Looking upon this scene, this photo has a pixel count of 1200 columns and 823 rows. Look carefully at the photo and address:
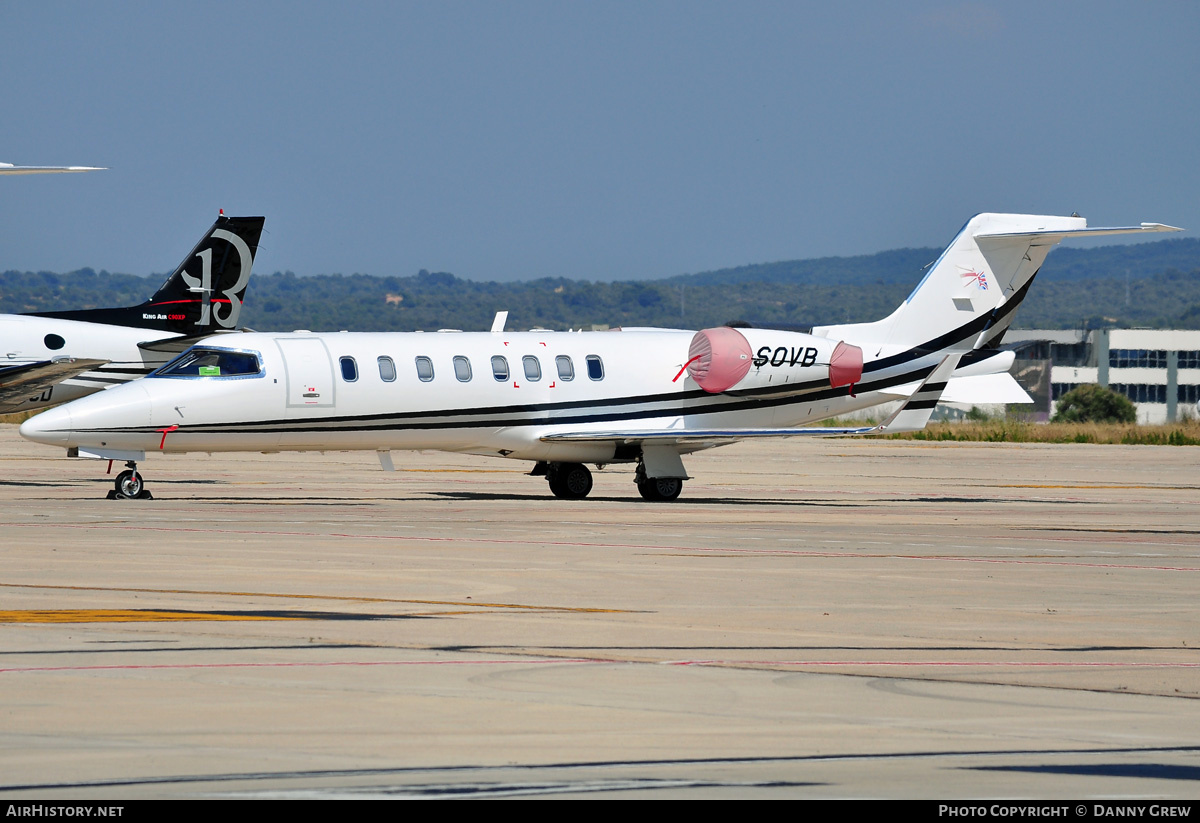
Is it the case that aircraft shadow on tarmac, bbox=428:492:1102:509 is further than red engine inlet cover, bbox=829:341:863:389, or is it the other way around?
red engine inlet cover, bbox=829:341:863:389

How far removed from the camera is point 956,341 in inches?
1260

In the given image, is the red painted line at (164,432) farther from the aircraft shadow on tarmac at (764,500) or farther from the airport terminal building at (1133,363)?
the airport terminal building at (1133,363)

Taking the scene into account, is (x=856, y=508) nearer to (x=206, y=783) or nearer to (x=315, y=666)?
(x=315, y=666)

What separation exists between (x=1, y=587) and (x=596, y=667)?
640cm

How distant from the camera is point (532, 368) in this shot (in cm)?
2928

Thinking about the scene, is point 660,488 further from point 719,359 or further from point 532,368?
point 532,368

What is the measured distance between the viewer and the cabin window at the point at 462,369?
2856cm

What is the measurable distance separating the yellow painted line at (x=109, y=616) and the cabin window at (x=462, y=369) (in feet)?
50.5

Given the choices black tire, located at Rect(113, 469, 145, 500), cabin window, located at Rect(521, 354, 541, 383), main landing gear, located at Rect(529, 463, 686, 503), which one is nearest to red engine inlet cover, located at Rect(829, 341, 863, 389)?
main landing gear, located at Rect(529, 463, 686, 503)

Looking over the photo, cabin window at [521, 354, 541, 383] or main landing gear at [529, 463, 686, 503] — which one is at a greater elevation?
cabin window at [521, 354, 541, 383]

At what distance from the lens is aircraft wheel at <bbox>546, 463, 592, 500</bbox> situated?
30.8 meters

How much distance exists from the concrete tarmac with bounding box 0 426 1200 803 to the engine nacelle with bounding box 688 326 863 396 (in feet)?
18.0

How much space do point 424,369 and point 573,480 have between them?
13.3 feet

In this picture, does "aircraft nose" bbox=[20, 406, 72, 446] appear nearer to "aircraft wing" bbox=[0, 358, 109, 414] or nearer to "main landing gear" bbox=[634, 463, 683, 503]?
"aircraft wing" bbox=[0, 358, 109, 414]
